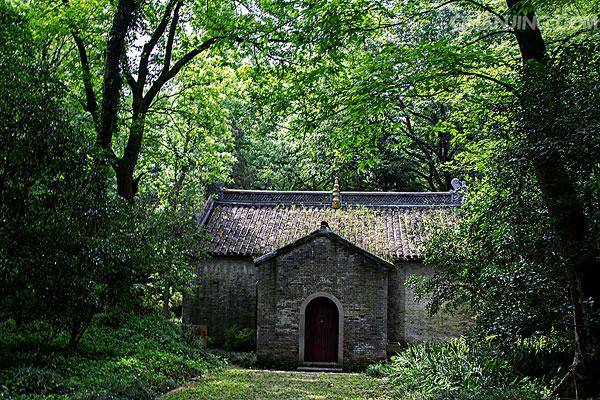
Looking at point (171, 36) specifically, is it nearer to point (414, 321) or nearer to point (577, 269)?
point (414, 321)

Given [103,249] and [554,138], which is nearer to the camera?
[554,138]

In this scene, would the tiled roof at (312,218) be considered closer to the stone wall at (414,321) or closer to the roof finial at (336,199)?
the roof finial at (336,199)

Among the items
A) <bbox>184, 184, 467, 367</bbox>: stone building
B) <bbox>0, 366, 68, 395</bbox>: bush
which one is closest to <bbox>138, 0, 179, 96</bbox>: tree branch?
<bbox>184, 184, 467, 367</bbox>: stone building

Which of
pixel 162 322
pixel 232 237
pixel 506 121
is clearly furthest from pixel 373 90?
pixel 232 237

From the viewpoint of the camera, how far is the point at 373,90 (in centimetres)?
945

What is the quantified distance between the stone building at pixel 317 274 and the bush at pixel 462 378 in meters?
4.23

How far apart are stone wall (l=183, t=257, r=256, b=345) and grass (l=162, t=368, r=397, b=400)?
24.2 ft

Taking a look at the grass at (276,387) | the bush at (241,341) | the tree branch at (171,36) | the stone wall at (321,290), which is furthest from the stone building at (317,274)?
the tree branch at (171,36)

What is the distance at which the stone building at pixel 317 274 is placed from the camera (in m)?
18.0

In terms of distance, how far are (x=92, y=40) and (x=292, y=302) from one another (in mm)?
9825

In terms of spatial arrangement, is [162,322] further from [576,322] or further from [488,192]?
[576,322]

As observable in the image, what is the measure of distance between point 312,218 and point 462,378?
13387mm

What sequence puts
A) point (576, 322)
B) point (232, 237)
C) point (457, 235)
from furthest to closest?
point (232, 237), point (457, 235), point (576, 322)

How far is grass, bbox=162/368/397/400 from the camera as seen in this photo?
34.7 feet
